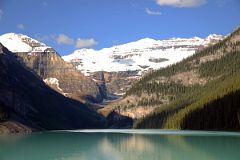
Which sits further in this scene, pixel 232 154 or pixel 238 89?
pixel 238 89

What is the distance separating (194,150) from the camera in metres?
85.2

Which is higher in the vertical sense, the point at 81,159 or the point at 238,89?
Result: the point at 238,89

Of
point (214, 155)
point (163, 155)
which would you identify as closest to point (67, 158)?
point (163, 155)

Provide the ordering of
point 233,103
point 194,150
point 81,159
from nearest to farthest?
point 81,159, point 194,150, point 233,103

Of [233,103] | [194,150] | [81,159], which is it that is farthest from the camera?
[233,103]

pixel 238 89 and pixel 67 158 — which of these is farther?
pixel 238 89

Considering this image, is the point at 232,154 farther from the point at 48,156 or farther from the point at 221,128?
the point at 221,128

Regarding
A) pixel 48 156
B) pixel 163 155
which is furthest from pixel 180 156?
pixel 48 156

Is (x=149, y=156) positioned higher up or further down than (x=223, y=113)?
further down

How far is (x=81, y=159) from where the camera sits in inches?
2854

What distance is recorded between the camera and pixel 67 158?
2926 inches

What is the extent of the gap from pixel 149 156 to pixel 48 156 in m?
15.3

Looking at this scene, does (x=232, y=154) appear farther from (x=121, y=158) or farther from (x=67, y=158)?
(x=67, y=158)

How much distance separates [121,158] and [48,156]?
1188cm
